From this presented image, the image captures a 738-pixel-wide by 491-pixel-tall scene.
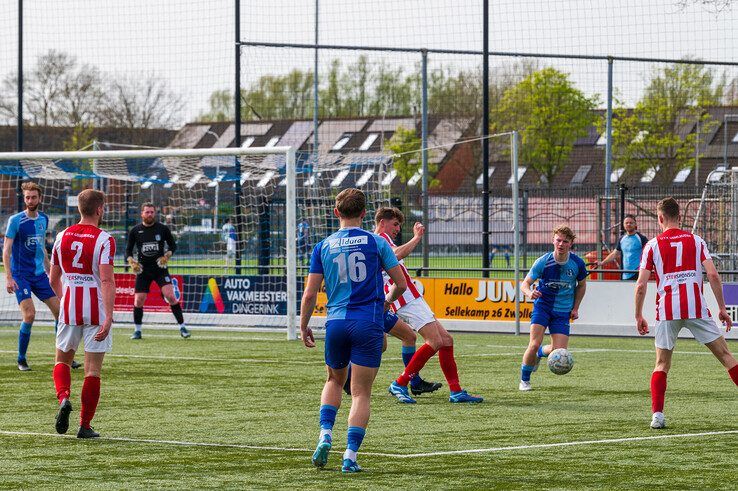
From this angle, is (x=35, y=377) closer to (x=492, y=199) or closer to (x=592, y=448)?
(x=592, y=448)

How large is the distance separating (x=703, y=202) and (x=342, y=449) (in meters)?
14.9

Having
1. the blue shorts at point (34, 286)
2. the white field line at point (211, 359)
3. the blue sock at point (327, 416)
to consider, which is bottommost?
the white field line at point (211, 359)

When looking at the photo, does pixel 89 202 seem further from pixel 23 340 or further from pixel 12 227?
pixel 23 340

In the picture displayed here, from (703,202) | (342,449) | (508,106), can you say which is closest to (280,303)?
→ (703,202)

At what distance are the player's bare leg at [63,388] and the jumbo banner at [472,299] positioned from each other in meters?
11.3

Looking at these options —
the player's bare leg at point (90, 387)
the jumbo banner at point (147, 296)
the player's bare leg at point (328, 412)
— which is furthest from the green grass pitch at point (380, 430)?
the jumbo banner at point (147, 296)

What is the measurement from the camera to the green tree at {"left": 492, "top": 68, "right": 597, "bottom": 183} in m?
40.2

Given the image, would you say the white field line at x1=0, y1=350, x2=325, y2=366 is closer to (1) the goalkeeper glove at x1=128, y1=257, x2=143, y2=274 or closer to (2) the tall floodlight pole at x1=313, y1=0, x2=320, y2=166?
(1) the goalkeeper glove at x1=128, y1=257, x2=143, y2=274

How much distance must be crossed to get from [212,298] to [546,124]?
24.1 m

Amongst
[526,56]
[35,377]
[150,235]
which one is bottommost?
[35,377]

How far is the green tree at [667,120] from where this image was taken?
27109 millimetres

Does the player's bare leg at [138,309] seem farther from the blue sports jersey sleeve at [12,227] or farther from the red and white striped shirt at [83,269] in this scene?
the red and white striped shirt at [83,269]

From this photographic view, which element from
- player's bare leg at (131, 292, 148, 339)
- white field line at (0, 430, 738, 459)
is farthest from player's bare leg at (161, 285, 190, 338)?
white field line at (0, 430, 738, 459)

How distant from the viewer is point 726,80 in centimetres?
2516
